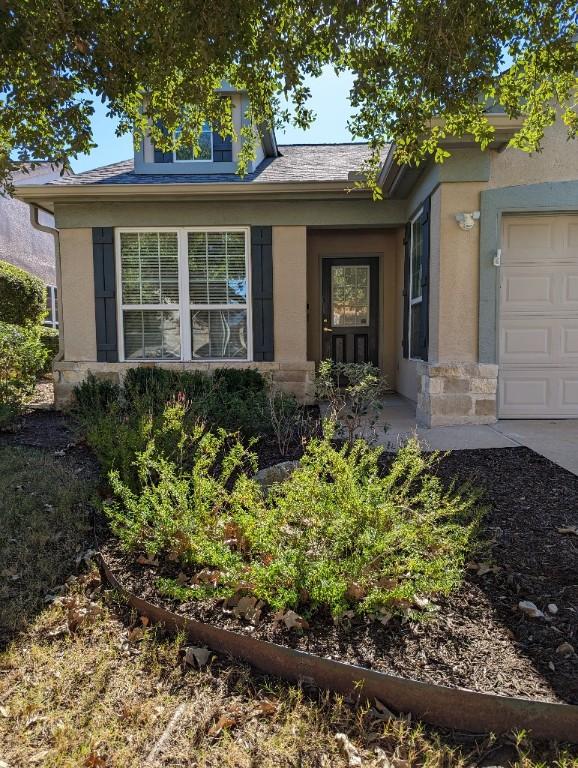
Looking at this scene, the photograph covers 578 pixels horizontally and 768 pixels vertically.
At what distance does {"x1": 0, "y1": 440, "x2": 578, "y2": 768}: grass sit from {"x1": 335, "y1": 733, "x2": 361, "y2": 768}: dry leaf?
0.01 meters

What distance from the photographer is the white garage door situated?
228 inches

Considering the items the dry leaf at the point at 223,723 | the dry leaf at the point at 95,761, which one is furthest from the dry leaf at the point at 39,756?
the dry leaf at the point at 223,723

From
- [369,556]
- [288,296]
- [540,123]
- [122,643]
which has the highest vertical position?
[540,123]

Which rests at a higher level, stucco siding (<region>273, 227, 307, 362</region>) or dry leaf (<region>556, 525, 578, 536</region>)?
stucco siding (<region>273, 227, 307, 362</region>)

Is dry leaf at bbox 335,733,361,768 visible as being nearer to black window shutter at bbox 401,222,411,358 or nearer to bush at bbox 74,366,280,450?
bush at bbox 74,366,280,450

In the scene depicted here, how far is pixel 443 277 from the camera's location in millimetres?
5590

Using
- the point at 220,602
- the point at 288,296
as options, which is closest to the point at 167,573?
the point at 220,602

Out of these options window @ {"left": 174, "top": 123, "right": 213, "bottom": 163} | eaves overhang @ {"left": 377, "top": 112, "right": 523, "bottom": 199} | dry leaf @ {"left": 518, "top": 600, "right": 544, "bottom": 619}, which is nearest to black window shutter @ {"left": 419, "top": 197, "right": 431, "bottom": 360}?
eaves overhang @ {"left": 377, "top": 112, "right": 523, "bottom": 199}

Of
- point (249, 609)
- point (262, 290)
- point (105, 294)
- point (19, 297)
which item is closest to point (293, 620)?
point (249, 609)

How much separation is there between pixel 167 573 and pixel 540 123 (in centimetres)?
414

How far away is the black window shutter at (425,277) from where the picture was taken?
6051mm

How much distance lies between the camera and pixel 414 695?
182cm

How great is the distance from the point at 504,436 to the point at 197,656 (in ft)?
13.2

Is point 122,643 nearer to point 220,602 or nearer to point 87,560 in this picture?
point 220,602
